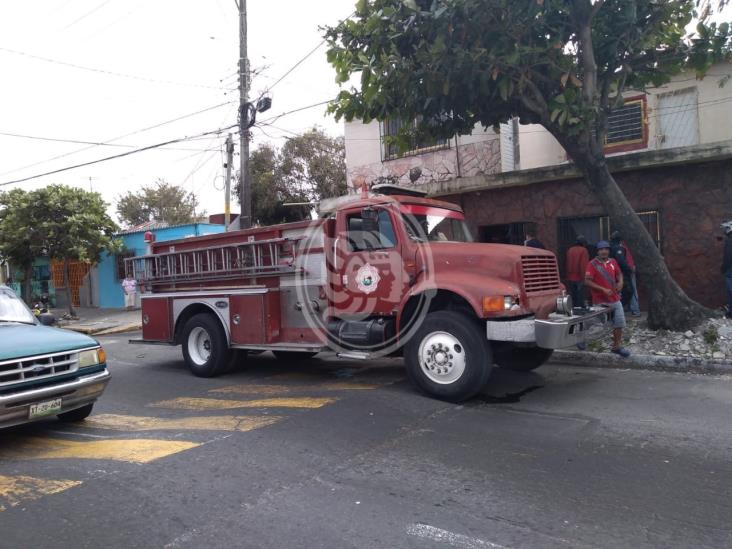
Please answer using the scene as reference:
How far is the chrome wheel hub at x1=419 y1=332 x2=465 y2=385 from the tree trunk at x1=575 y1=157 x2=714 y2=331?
15.4 feet

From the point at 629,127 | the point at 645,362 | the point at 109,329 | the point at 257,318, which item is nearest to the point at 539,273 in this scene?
the point at 645,362

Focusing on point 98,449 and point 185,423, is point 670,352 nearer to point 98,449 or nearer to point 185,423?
point 185,423

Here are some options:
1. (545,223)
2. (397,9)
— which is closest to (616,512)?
(397,9)

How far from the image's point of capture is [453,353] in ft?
20.7

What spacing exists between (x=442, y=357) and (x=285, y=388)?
2.34 meters

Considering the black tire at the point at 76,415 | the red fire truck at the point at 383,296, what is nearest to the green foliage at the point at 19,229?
the red fire truck at the point at 383,296

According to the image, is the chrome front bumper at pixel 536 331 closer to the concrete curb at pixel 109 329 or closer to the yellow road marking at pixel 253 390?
the yellow road marking at pixel 253 390

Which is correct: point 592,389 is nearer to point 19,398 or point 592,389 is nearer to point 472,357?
point 472,357

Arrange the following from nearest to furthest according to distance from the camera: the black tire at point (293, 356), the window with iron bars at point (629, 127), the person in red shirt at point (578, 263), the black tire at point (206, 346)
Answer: the black tire at point (206, 346), the black tire at point (293, 356), the person in red shirt at point (578, 263), the window with iron bars at point (629, 127)

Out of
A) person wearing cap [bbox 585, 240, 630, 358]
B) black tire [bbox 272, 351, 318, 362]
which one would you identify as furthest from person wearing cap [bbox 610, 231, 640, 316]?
black tire [bbox 272, 351, 318, 362]

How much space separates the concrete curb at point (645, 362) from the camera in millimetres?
7949

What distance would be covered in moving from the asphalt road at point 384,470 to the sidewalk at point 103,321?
1077 centimetres

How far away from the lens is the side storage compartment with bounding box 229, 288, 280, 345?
7.95 meters

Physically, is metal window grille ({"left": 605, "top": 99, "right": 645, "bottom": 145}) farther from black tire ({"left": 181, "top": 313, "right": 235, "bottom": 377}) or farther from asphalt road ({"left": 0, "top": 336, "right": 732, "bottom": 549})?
black tire ({"left": 181, "top": 313, "right": 235, "bottom": 377})
